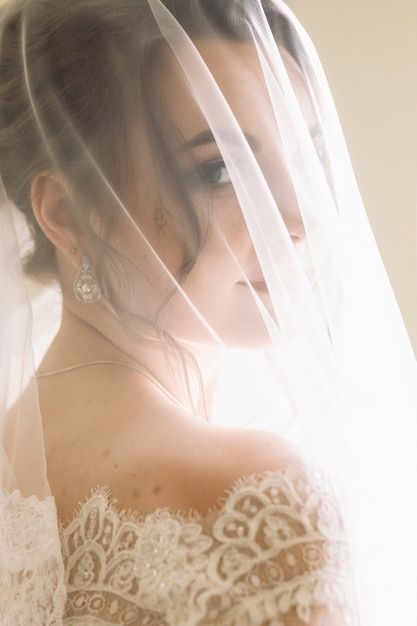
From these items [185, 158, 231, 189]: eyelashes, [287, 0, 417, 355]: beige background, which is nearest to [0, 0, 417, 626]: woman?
[185, 158, 231, 189]: eyelashes

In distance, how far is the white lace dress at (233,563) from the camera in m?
0.77

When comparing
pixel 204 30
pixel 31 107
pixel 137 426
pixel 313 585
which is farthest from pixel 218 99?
pixel 313 585

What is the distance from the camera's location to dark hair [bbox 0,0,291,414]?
0.96 metres

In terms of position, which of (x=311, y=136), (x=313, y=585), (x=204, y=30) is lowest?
(x=313, y=585)

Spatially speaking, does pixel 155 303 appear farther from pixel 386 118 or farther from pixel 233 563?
pixel 386 118

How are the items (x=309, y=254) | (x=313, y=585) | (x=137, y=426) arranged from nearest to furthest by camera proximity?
(x=313, y=585) < (x=137, y=426) < (x=309, y=254)

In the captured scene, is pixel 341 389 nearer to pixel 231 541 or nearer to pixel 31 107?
pixel 231 541

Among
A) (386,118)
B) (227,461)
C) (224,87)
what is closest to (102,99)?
(224,87)

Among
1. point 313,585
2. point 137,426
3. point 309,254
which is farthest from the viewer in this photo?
point 309,254

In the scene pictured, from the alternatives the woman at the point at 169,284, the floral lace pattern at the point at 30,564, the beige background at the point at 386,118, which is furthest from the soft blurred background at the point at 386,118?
the floral lace pattern at the point at 30,564

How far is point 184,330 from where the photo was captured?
0.97 meters

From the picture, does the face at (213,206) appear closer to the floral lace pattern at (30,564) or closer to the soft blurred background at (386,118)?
the floral lace pattern at (30,564)

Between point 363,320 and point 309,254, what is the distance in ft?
0.27

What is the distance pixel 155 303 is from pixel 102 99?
20 centimetres
